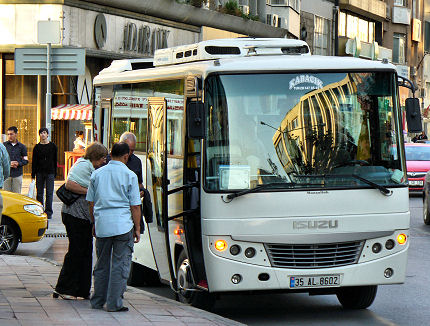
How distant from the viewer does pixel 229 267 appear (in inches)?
407

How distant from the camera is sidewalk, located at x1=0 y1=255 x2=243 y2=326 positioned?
30.2ft

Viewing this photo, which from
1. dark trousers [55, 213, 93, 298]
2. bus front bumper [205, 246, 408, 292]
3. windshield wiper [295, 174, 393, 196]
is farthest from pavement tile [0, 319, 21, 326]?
windshield wiper [295, 174, 393, 196]

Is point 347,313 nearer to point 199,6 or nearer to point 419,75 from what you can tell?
point 199,6

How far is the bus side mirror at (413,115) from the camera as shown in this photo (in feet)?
36.8

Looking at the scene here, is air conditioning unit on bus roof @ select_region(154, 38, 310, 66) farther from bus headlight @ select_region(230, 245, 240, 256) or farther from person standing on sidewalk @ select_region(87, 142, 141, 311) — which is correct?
bus headlight @ select_region(230, 245, 240, 256)

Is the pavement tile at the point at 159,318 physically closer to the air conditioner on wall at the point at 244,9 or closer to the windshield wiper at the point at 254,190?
the windshield wiper at the point at 254,190

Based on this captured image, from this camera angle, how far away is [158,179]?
11.7 metres

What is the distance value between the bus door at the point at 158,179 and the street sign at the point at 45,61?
9.06 meters

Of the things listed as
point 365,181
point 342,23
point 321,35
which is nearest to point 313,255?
point 365,181

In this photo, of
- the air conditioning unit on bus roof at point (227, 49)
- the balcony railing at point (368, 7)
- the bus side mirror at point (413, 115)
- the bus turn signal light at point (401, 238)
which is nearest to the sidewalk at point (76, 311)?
the bus turn signal light at point (401, 238)

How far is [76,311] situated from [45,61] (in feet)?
38.9

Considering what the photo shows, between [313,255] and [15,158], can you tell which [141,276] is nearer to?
[313,255]

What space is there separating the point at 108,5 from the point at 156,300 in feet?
85.3

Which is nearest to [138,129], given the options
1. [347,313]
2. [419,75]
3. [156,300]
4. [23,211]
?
[156,300]
